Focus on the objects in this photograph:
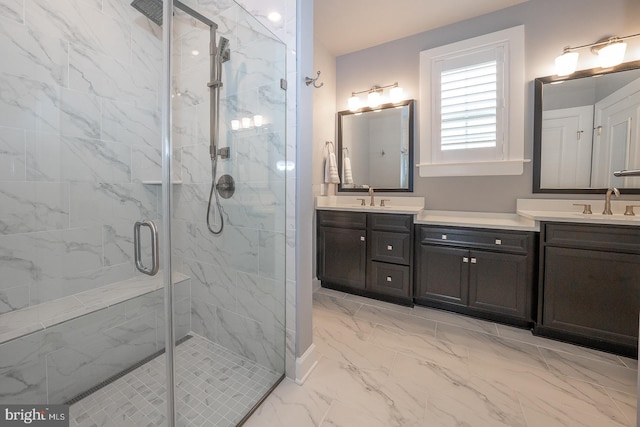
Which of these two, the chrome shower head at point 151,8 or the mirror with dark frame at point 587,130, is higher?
the chrome shower head at point 151,8

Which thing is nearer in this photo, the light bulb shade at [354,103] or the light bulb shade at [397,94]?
the light bulb shade at [397,94]

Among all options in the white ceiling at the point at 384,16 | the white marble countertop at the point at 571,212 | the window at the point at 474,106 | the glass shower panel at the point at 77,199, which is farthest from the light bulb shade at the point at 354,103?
the glass shower panel at the point at 77,199

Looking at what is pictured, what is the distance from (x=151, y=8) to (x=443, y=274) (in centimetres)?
276

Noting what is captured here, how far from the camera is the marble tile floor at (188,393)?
127cm

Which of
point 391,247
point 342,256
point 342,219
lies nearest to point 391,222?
point 391,247

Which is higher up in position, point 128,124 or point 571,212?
point 128,124

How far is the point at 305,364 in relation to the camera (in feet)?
5.15

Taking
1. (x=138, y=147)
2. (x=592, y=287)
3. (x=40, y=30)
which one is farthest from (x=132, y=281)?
(x=592, y=287)

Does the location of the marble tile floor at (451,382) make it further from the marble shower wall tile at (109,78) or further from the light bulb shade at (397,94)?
the light bulb shade at (397,94)

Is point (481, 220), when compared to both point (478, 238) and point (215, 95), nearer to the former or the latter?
point (478, 238)

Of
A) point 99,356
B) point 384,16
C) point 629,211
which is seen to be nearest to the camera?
point 99,356

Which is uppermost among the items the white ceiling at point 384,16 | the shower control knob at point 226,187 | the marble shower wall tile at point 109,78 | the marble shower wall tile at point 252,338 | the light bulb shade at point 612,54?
the white ceiling at point 384,16

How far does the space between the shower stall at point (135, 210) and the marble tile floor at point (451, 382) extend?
0.32m

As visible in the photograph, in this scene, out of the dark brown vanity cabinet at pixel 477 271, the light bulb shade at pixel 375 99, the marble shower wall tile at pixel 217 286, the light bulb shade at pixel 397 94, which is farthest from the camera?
the light bulb shade at pixel 375 99
